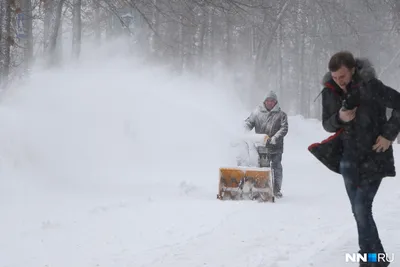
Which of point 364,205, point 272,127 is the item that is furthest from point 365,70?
point 272,127

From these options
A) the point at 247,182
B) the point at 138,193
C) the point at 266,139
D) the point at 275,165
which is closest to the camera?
the point at 247,182

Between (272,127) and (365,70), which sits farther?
(272,127)

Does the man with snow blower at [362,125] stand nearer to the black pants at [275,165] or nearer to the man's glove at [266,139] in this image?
the man's glove at [266,139]

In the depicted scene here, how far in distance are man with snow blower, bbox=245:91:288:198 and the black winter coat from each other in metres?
5.39

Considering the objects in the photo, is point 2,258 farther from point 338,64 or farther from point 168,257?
point 338,64

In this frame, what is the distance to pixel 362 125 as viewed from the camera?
436 centimetres

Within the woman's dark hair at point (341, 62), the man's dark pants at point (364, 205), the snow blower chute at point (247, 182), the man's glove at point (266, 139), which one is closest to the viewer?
the woman's dark hair at point (341, 62)

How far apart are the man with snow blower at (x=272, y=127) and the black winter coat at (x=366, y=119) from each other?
5.39 metres

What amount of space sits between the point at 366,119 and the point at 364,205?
0.65 metres

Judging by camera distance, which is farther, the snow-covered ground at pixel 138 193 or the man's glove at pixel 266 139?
the man's glove at pixel 266 139

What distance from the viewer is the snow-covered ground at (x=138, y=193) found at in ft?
19.0

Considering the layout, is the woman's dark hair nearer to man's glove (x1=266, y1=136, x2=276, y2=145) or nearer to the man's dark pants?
the man's dark pants

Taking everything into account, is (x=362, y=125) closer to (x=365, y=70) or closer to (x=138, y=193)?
(x=365, y=70)

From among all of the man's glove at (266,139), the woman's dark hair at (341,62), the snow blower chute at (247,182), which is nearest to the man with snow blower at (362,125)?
the woman's dark hair at (341,62)
